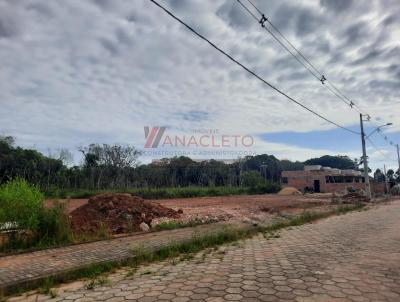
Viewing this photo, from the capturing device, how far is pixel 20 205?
300 inches

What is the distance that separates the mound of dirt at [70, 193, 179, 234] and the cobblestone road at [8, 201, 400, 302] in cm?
421

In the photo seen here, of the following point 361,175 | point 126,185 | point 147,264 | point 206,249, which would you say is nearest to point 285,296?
point 147,264

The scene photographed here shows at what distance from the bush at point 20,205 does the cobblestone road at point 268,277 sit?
304 cm

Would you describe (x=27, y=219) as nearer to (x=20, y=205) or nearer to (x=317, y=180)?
(x=20, y=205)

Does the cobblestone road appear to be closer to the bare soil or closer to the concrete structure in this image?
the bare soil

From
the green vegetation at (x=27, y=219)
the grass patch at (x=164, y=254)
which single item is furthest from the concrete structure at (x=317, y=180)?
the green vegetation at (x=27, y=219)

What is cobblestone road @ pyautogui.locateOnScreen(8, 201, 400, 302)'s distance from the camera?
4.40 meters

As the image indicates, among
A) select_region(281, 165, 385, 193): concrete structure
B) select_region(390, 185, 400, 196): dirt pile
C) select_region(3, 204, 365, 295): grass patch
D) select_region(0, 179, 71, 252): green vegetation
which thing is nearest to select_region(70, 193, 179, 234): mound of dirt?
select_region(0, 179, 71, 252): green vegetation

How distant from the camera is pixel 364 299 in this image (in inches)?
163

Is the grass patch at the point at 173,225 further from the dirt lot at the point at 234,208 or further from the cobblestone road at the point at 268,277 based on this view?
the cobblestone road at the point at 268,277

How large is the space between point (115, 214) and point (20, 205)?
14.5ft

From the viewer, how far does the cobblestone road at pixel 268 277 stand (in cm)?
440

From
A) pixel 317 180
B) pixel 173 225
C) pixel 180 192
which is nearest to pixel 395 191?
pixel 317 180

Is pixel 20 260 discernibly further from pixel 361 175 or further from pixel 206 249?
pixel 361 175
